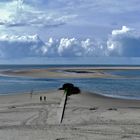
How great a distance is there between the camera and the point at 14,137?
14.3m

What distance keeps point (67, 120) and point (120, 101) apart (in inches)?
485

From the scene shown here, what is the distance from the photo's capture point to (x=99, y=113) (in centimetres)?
2173

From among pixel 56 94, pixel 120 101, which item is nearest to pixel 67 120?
pixel 120 101

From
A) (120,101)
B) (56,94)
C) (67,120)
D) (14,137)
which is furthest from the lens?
(56,94)

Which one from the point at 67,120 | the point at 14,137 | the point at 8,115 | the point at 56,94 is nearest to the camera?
the point at 14,137

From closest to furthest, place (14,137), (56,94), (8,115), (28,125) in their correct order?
(14,137), (28,125), (8,115), (56,94)

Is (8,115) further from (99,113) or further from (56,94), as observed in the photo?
(56,94)

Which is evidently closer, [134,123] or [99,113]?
[134,123]

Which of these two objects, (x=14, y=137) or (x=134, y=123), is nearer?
(x=14, y=137)

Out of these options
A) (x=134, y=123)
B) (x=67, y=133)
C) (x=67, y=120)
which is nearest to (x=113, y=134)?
(x=67, y=133)

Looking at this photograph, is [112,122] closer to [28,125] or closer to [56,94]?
[28,125]

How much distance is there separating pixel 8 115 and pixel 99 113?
482 centimetres

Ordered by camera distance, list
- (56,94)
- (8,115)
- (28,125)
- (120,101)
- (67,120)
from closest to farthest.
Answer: (28,125) → (67,120) → (8,115) → (120,101) → (56,94)

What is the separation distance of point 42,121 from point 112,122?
3.15 m
